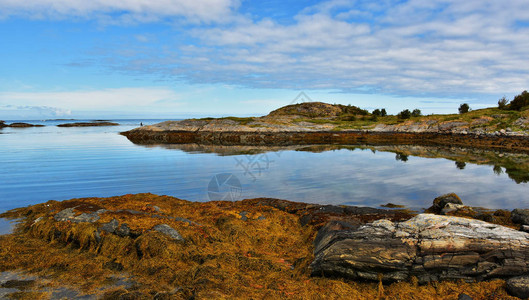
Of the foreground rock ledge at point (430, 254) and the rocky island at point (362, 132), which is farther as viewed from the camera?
the rocky island at point (362, 132)

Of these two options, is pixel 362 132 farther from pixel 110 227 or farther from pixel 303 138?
pixel 110 227

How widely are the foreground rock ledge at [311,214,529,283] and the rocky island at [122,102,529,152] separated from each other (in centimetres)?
4102

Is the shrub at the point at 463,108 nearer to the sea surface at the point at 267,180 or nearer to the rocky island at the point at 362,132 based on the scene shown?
the rocky island at the point at 362,132

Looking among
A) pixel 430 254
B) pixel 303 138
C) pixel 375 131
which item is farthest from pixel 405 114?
pixel 430 254

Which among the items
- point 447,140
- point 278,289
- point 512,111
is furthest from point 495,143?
point 278,289

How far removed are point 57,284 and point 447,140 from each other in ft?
189

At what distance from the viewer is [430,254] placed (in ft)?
25.3

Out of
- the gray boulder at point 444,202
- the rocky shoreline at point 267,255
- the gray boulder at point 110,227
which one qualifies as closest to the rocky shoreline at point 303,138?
the gray boulder at point 444,202

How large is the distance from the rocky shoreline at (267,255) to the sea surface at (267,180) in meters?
4.29

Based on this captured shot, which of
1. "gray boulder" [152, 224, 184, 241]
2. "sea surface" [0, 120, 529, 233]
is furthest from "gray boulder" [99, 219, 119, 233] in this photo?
"sea surface" [0, 120, 529, 233]

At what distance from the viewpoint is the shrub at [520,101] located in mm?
57750

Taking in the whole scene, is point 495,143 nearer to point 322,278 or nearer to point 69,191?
point 322,278

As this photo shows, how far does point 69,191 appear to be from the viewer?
1834 cm

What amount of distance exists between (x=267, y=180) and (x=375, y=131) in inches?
2009
